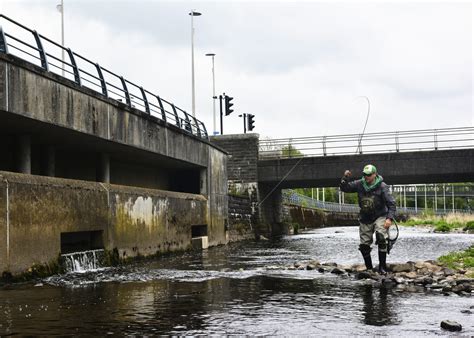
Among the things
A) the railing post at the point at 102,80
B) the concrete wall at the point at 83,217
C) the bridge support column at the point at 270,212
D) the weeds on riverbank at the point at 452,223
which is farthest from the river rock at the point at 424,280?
the weeds on riverbank at the point at 452,223

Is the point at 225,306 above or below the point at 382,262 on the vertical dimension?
below

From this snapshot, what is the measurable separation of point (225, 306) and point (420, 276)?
448 centimetres

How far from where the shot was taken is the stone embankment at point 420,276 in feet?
31.4

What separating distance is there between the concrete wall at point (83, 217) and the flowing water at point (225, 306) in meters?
0.90

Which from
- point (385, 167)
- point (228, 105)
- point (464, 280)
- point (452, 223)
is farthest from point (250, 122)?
point (464, 280)

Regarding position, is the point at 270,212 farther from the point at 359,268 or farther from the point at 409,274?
the point at 409,274

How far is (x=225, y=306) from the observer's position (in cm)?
804

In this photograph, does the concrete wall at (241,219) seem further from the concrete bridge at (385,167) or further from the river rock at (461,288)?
the river rock at (461,288)

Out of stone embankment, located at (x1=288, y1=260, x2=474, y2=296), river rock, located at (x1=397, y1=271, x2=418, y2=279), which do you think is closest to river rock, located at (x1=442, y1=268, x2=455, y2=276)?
stone embankment, located at (x1=288, y1=260, x2=474, y2=296)

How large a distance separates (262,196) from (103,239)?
22480 millimetres

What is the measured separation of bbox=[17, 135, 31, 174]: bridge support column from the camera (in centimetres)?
1402

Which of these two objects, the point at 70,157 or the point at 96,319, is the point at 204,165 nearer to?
the point at 70,157

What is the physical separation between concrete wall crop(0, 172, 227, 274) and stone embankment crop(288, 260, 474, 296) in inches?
234

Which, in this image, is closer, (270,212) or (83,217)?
(83,217)
